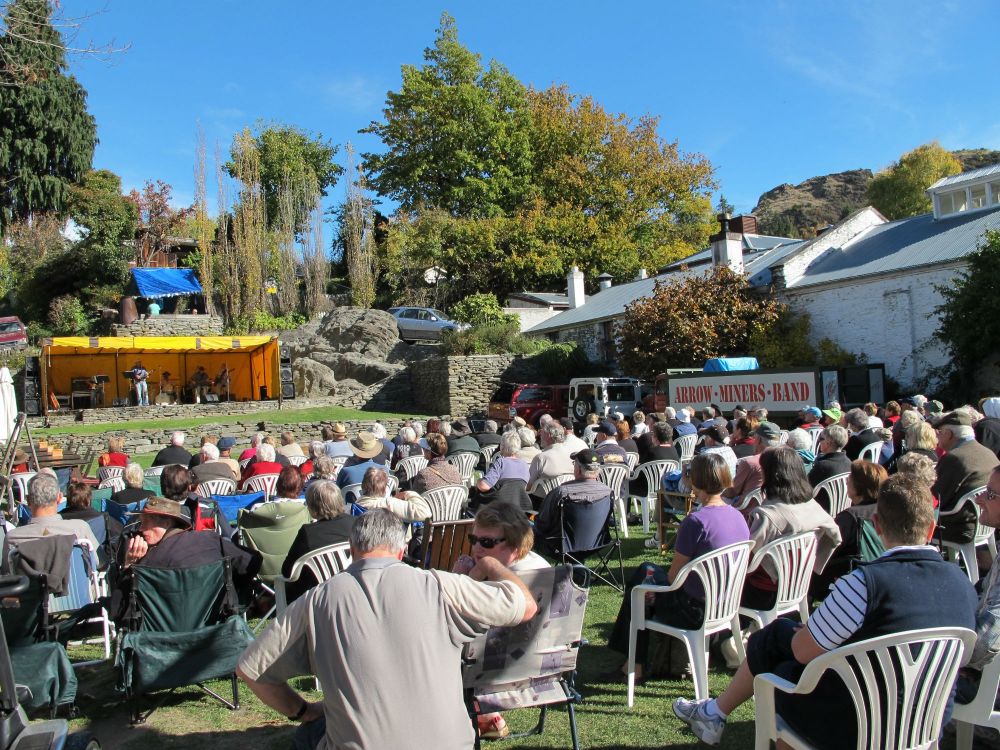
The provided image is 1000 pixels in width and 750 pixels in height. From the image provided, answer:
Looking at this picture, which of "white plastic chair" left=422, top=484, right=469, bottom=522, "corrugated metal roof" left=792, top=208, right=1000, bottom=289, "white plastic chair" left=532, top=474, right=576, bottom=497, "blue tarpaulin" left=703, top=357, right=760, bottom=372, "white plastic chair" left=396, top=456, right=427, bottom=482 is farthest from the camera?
"corrugated metal roof" left=792, top=208, right=1000, bottom=289

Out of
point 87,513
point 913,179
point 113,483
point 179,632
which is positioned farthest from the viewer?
point 913,179

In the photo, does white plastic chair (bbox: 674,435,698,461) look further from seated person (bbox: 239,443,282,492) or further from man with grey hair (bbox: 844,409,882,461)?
seated person (bbox: 239,443,282,492)

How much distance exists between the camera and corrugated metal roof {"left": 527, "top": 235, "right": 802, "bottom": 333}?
939 inches

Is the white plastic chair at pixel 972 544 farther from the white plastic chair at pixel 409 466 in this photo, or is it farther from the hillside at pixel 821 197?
the hillside at pixel 821 197

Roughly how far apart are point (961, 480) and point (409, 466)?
17.8 feet

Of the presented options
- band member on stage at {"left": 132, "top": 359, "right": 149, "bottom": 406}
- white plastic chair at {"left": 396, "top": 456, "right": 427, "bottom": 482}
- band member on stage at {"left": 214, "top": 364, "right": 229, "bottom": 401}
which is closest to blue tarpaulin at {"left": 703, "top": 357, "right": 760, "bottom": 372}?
white plastic chair at {"left": 396, "top": 456, "right": 427, "bottom": 482}

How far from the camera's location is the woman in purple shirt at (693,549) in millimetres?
3701

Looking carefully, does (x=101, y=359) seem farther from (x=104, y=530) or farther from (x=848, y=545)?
(x=848, y=545)

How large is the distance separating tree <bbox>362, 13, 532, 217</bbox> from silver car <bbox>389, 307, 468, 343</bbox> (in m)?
8.59

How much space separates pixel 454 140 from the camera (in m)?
37.1

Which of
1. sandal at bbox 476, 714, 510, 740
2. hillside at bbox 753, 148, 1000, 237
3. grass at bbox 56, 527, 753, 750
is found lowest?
grass at bbox 56, 527, 753, 750

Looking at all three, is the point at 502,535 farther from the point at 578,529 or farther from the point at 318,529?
the point at 578,529

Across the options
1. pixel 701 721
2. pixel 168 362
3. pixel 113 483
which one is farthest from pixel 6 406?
pixel 168 362

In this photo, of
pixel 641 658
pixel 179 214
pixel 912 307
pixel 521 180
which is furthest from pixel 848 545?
pixel 179 214
